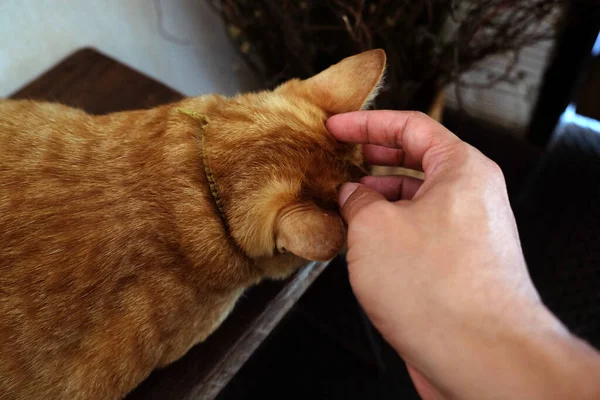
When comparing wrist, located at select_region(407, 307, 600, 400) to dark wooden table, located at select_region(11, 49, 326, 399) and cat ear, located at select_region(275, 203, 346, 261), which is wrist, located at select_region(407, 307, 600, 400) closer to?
cat ear, located at select_region(275, 203, 346, 261)

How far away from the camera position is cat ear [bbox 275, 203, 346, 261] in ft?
2.67

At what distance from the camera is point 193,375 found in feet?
3.53

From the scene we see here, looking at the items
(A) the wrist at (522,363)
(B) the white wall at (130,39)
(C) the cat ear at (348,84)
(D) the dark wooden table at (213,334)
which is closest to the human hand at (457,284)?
(A) the wrist at (522,363)

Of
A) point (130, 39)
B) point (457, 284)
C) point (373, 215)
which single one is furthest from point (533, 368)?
point (130, 39)

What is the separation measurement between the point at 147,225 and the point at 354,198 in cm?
41

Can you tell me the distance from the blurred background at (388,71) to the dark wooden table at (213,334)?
→ 14cm

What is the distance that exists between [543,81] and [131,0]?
1601 mm

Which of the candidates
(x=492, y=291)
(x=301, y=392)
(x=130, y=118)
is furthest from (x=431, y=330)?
(x=301, y=392)

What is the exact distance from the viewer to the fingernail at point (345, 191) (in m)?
0.90

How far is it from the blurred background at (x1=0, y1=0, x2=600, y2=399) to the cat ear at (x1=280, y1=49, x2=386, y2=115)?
325 mm

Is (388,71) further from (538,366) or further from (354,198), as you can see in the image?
(538,366)

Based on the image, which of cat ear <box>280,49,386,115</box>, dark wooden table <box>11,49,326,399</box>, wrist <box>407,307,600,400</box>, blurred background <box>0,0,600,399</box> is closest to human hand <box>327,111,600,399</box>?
wrist <box>407,307,600,400</box>

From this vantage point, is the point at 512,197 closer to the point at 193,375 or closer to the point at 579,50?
the point at 579,50

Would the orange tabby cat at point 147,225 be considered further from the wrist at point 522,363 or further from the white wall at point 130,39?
the white wall at point 130,39
